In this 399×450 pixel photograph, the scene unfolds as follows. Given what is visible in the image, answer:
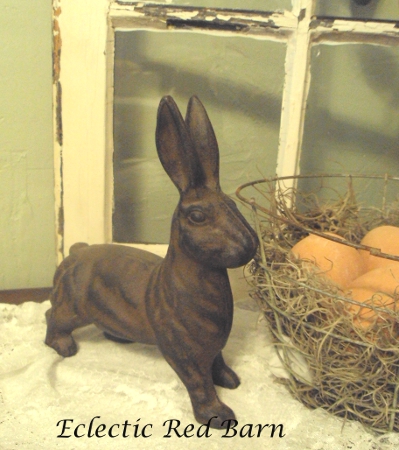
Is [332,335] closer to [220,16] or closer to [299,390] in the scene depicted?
[299,390]

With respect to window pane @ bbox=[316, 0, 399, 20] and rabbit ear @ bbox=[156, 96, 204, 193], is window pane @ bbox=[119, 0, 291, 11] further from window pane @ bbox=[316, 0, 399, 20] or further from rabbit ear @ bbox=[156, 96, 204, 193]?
rabbit ear @ bbox=[156, 96, 204, 193]

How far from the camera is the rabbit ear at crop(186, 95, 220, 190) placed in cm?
63

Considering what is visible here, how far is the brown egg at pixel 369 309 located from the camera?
611mm

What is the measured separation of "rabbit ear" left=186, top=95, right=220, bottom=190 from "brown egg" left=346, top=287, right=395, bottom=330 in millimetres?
241

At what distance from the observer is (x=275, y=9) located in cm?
88

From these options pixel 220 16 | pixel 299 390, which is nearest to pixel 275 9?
pixel 220 16

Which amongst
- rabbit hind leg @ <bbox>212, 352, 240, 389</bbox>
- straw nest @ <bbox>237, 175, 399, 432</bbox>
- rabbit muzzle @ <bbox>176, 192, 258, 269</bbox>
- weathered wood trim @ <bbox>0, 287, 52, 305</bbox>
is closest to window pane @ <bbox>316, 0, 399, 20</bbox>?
straw nest @ <bbox>237, 175, 399, 432</bbox>

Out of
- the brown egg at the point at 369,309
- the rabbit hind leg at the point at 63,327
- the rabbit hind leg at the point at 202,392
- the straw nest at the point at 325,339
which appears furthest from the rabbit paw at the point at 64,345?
the brown egg at the point at 369,309

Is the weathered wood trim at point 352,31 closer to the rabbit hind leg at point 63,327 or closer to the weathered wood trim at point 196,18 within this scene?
the weathered wood trim at point 196,18

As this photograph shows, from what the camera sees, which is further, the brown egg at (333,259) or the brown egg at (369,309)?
the brown egg at (333,259)

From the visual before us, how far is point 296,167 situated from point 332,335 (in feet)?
1.40

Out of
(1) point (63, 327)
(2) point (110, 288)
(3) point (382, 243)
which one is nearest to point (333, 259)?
(3) point (382, 243)

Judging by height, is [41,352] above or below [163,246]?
below

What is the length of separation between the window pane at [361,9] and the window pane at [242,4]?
0.07m
